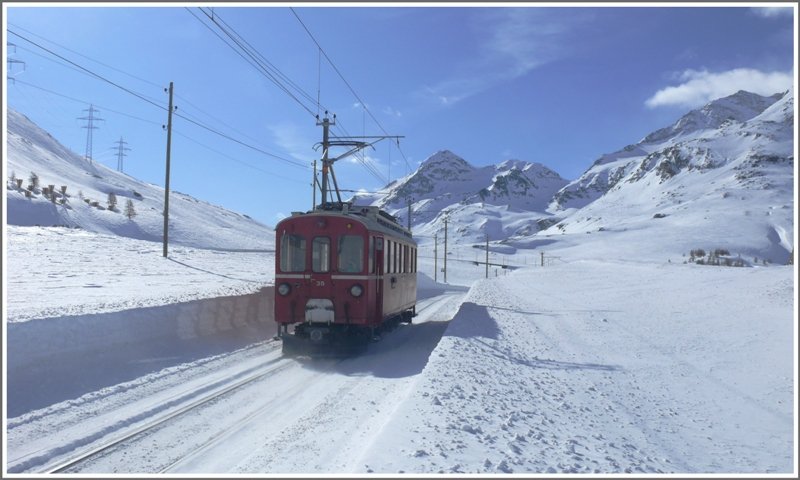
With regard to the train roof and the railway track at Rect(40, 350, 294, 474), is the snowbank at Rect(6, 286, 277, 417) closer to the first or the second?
the railway track at Rect(40, 350, 294, 474)

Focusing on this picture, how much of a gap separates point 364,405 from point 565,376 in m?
3.66

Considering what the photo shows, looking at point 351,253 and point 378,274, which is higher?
point 351,253

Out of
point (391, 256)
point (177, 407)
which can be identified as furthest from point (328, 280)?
point (177, 407)

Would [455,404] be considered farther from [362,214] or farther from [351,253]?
[362,214]

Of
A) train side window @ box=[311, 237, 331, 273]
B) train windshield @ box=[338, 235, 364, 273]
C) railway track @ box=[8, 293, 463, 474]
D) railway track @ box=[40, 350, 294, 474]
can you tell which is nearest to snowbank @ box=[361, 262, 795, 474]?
railway track @ box=[8, 293, 463, 474]

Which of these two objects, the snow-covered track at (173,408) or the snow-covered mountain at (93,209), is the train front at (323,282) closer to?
the snow-covered track at (173,408)

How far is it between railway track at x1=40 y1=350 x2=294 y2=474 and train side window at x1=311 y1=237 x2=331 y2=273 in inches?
91.0

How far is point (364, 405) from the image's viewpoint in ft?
30.3

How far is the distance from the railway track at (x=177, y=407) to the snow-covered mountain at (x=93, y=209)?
37745mm

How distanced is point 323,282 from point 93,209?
51.6 m

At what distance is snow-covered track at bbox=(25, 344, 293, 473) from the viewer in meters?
6.63

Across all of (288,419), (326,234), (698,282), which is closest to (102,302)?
(326,234)

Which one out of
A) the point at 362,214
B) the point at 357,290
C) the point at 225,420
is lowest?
the point at 225,420

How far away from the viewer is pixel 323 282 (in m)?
14.5
